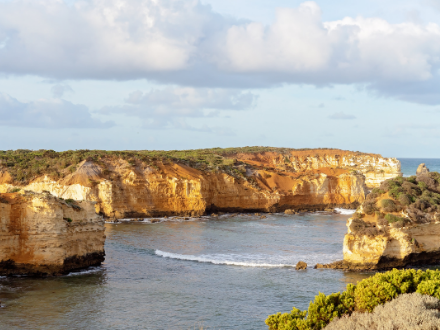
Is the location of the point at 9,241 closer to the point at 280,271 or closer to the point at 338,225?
the point at 280,271

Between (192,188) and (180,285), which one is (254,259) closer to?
(180,285)

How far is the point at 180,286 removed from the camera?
25.9m

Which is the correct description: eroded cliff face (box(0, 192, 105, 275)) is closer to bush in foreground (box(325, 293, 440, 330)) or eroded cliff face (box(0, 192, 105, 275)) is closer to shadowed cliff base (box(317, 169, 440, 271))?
shadowed cliff base (box(317, 169, 440, 271))

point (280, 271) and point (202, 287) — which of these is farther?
point (280, 271)

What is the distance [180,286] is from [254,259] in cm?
903

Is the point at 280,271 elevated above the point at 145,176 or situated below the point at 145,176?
below

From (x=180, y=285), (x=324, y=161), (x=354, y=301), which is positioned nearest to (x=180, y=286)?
(x=180, y=285)

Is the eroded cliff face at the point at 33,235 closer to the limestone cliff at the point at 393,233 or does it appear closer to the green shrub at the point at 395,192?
the limestone cliff at the point at 393,233

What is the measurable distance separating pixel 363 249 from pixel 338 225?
80.4 ft

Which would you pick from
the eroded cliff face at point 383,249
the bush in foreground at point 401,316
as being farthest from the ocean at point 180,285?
the bush in foreground at point 401,316

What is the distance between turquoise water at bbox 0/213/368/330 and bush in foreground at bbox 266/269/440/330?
5.51m

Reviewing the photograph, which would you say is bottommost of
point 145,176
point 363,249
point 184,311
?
point 184,311

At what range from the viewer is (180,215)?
5906 cm

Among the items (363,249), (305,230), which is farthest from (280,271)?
(305,230)
